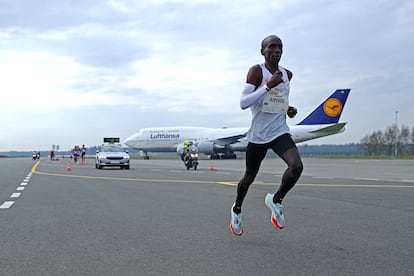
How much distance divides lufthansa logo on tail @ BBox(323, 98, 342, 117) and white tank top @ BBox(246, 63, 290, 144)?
4658 cm

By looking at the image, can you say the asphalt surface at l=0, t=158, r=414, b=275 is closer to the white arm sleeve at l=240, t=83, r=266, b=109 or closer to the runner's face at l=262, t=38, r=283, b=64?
the white arm sleeve at l=240, t=83, r=266, b=109

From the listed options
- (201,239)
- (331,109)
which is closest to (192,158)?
(201,239)

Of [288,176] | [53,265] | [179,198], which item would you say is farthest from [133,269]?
[179,198]

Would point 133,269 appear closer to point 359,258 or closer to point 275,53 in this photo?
point 359,258

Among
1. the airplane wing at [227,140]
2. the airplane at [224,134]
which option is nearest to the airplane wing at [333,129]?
the airplane at [224,134]

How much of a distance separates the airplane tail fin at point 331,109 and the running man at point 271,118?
1819 inches

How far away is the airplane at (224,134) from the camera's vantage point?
50219 millimetres

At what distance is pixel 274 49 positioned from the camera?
4.96 metres

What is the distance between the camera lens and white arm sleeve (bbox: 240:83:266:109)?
475 cm

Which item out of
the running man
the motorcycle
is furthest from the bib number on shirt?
the motorcycle

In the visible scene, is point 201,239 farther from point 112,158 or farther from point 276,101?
point 112,158

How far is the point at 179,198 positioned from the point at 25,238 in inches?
184

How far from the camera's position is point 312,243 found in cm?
Answer: 485

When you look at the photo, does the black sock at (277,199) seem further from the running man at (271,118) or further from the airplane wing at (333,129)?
the airplane wing at (333,129)
